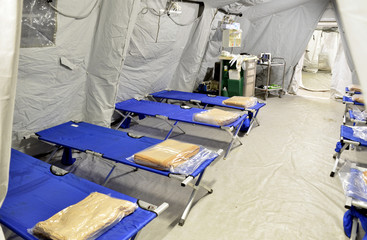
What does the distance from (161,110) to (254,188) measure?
169 centimetres

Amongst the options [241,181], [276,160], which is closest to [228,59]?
[276,160]

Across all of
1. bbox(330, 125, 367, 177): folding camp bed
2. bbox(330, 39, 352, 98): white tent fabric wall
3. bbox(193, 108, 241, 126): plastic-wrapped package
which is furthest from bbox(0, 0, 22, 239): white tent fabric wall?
bbox(330, 39, 352, 98): white tent fabric wall

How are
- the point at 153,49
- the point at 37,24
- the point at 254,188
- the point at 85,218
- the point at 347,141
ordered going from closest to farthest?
the point at 85,218
the point at 37,24
the point at 254,188
the point at 347,141
the point at 153,49

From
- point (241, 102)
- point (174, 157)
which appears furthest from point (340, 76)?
point (174, 157)

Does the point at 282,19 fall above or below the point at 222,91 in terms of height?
above

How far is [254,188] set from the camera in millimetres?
2734

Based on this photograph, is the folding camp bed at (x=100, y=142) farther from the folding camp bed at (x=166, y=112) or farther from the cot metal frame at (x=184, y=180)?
the folding camp bed at (x=166, y=112)

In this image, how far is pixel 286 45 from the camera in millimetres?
6828

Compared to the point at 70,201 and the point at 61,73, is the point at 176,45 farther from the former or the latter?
the point at 70,201

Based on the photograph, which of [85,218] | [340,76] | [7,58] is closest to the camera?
[7,58]

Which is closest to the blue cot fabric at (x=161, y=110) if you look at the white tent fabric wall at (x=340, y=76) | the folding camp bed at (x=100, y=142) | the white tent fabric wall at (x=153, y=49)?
the white tent fabric wall at (x=153, y=49)

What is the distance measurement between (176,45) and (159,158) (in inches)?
118

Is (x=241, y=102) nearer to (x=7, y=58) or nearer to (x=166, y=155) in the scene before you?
(x=166, y=155)

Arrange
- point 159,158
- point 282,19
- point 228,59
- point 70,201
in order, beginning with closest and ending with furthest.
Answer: point 70,201 < point 159,158 < point 228,59 < point 282,19
